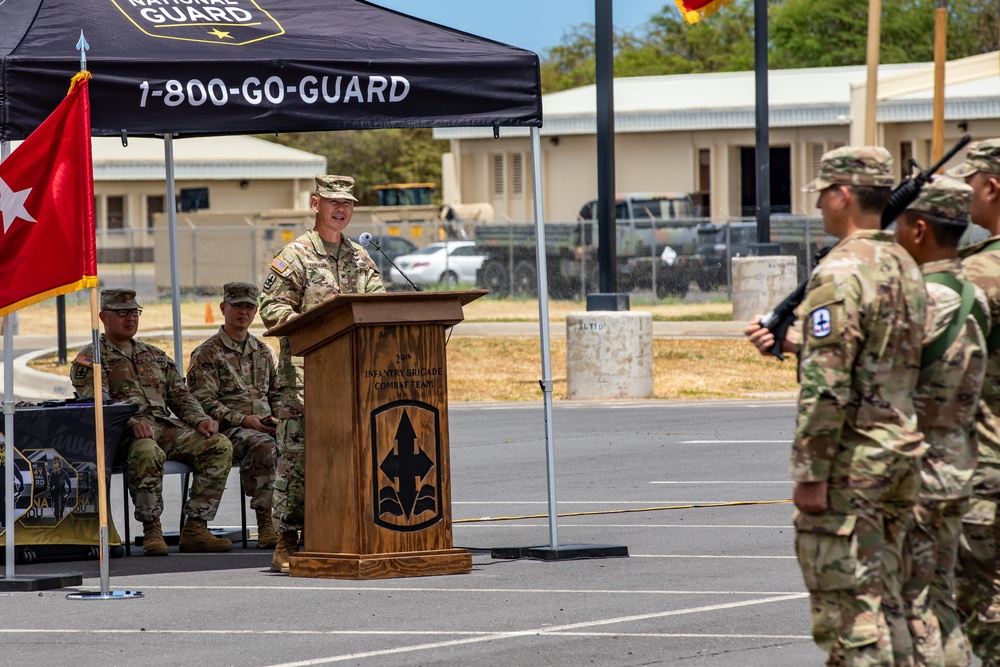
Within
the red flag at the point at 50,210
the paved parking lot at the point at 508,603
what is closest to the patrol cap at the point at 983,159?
the paved parking lot at the point at 508,603

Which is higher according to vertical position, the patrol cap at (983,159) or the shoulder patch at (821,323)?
the patrol cap at (983,159)

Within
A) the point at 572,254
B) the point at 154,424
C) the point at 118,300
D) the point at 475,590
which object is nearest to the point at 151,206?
the point at 572,254

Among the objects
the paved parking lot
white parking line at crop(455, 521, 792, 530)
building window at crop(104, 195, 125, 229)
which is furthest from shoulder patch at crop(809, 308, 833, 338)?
building window at crop(104, 195, 125, 229)

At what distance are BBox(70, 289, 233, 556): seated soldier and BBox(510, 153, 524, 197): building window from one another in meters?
46.8

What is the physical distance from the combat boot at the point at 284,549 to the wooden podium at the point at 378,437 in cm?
24

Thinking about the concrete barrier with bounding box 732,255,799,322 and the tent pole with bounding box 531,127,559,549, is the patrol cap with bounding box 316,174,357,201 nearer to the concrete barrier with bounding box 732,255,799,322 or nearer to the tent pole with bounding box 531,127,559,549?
the tent pole with bounding box 531,127,559,549

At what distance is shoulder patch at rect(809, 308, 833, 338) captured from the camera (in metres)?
4.85

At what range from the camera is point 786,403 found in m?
19.0

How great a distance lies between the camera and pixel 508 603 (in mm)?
7684

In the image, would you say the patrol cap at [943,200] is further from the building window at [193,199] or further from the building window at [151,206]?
the building window at [151,206]

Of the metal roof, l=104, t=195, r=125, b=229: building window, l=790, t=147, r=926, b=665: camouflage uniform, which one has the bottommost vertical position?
l=790, t=147, r=926, b=665: camouflage uniform

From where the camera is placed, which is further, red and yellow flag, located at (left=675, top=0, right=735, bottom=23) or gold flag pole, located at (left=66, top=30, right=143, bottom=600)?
red and yellow flag, located at (left=675, top=0, right=735, bottom=23)

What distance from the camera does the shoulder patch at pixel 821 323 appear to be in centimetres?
485

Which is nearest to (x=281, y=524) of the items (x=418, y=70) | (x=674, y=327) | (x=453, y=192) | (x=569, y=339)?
(x=418, y=70)
